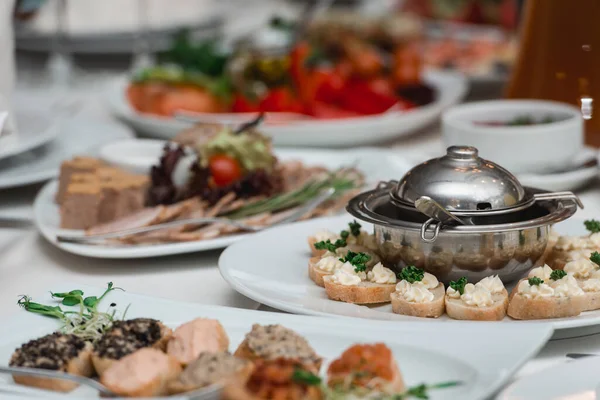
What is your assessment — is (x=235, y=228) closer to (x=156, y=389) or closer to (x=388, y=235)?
(x=388, y=235)

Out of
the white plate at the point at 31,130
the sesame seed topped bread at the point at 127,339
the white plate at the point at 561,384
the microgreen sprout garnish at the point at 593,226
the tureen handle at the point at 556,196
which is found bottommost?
the white plate at the point at 31,130

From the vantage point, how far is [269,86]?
260 cm

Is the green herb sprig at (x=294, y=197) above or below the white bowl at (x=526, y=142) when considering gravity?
below

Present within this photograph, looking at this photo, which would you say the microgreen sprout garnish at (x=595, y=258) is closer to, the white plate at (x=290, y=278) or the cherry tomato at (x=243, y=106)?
the white plate at (x=290, y=278)

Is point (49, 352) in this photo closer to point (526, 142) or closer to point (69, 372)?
point (69, 372)

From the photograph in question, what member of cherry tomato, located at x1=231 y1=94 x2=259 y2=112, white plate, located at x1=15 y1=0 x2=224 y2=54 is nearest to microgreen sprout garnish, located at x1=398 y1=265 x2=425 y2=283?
cherry tomato, located at x1=231 y1=94 x2=259 y2=112

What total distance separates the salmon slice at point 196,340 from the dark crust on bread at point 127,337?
0.08 feet

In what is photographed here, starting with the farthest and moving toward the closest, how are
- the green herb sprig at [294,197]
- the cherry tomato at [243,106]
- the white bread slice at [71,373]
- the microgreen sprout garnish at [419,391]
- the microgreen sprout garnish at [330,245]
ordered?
the cherry tomato at [243,106], the green herb sprig at [294,197], the microgreen sprout garnish at [330,245], the white bread slice at [71,373], the microgreen sprout garnish at [419,391]

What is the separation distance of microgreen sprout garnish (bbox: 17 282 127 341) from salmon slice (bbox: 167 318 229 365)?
0.10 m

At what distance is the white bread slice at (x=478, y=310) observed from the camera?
1.00 meters

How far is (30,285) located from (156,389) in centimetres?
54

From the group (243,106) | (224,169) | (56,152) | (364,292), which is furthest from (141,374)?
(243,106)

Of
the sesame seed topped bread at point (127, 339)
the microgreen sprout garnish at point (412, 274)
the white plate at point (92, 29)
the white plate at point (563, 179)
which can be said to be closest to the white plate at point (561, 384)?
the microgreen sprout garnish at point (412, 274)

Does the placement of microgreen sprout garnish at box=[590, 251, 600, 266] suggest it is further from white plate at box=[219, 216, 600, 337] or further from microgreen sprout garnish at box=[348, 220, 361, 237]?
microgreen sprout garnish at box=[348, 220, 361, 237]
